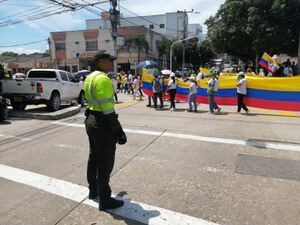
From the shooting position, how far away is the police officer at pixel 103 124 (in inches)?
140

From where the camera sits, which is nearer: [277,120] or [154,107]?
[277,120]

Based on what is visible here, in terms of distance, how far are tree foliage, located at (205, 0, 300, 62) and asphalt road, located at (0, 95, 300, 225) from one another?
1890 centimetres

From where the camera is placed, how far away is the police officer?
356cm

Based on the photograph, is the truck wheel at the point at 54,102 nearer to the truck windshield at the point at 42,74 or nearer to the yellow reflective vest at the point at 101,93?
the truck windshield at the point at 42,74

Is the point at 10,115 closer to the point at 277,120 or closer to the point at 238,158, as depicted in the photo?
the point at 238,158

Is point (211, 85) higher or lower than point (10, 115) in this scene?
higher

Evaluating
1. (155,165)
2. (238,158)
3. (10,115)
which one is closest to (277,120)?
(238,158)

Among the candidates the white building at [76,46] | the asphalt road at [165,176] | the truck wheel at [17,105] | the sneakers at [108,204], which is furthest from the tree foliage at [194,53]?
the sneakers at [108,204]

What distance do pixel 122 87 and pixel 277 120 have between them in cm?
1595

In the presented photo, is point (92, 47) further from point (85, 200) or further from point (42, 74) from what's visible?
point (85, 200)

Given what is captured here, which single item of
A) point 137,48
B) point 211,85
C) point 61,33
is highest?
point 61,33

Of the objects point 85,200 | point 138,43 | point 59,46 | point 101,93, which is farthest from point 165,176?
point 59,46

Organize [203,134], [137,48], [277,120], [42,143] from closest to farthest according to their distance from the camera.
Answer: [42,143]
[203,134]
[277,120]
[137,48]

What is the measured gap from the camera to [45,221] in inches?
138
